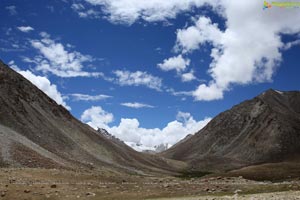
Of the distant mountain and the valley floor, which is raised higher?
the distant mountain

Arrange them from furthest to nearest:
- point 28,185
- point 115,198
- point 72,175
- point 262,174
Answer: point 262,174, point 72,175, point 28,185, point 115,198

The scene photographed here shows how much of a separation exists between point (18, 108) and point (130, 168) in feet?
140

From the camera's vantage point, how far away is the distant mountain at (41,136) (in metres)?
104

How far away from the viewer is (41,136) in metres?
133

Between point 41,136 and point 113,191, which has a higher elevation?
point 41,136

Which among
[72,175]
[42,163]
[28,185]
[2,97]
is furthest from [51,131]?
[28,185]

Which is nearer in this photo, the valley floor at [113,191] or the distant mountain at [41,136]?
the valley floor at [113,191]

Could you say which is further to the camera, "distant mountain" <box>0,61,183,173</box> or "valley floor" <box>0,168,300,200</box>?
"distant mountain" <box>0,61,183,173</box>

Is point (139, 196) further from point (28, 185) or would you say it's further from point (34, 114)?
point (34, 114)

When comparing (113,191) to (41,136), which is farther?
(41,136)

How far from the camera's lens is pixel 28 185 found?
5012 cm

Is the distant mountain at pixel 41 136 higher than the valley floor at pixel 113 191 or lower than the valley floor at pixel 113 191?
higher

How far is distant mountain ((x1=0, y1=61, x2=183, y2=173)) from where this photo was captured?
104 m

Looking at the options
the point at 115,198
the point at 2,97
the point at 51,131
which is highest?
the point at 2,97
